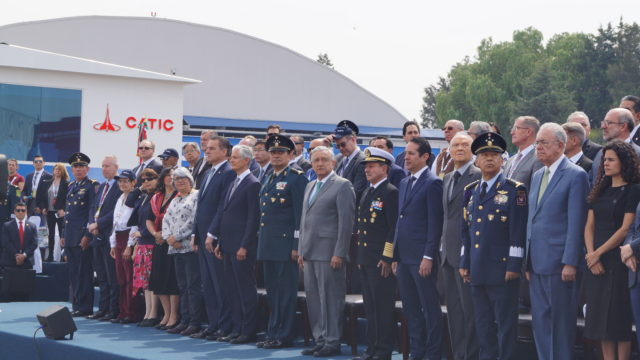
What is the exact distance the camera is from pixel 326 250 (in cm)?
812

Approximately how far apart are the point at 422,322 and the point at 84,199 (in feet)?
18.3

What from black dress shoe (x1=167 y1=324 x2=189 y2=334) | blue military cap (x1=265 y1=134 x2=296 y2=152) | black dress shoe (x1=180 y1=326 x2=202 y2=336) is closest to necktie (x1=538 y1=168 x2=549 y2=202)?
blue military cap (x1=265 y1=134 x2=296 y2=152)

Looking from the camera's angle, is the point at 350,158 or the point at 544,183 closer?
the point at 544,183

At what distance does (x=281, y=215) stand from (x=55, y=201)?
6.64 metres

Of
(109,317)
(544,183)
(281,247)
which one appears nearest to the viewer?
(544,183)

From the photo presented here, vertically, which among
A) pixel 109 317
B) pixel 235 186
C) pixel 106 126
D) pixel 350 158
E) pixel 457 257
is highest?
pixel 106 126

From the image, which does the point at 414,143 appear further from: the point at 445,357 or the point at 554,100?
the point at 554,100

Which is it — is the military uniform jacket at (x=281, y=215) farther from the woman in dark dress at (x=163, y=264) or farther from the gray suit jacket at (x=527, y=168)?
the gray suit jacket at (x=527, y=168)

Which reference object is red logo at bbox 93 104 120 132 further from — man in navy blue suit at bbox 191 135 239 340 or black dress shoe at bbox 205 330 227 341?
black dress shoe at bbox 205 330 227 341

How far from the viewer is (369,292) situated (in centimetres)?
777

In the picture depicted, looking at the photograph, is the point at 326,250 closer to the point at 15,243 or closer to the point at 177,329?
the point at 177,329

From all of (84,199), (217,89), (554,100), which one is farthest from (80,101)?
(554,100)

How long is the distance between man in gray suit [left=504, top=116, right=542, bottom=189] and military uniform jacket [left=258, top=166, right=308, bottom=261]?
207 cm

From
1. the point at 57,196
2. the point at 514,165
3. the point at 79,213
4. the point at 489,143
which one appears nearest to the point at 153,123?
the point at 57,196
